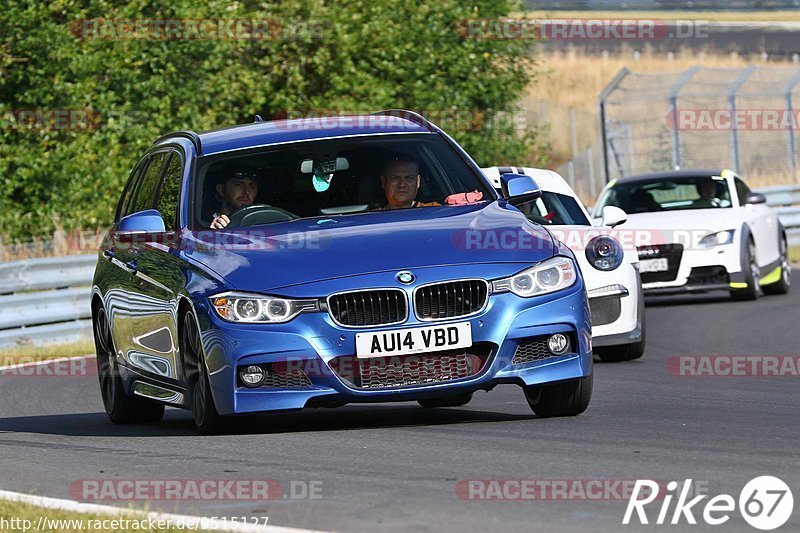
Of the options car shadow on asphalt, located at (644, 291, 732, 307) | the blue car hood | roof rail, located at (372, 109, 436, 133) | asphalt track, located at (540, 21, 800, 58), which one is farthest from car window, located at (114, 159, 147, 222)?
asphalt track, located at (540, 21, 800, 58)

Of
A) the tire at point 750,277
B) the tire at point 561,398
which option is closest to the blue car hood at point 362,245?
the tire at point 561,398

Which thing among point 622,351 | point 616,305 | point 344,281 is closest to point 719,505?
point 344,281

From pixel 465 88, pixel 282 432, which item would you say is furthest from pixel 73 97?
pixel 282 432

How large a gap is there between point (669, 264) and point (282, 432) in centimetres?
1020

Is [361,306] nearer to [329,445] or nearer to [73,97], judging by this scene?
[329,445]

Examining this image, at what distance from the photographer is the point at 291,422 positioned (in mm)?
9930

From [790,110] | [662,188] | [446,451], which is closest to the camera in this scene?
[446,451]

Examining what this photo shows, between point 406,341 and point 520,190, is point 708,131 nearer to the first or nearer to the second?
point 520,190

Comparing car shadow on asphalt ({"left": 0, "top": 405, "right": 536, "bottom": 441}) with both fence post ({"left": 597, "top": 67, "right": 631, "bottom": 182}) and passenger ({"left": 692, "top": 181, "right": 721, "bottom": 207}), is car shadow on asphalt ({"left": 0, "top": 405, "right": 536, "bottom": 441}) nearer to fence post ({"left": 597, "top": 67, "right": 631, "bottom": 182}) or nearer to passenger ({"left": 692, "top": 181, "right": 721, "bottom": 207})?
passenger ({"left": 692, "top": 181, "right": 721, "bottom": 207})

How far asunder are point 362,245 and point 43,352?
10103 millimetres

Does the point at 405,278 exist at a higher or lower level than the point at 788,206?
higher

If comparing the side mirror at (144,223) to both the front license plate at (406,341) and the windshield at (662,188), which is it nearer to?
the front license plate at (406,341)

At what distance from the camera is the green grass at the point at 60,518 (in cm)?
636

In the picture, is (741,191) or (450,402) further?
(741,191)
